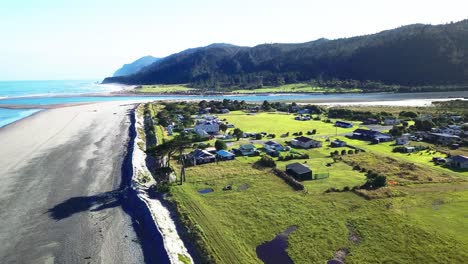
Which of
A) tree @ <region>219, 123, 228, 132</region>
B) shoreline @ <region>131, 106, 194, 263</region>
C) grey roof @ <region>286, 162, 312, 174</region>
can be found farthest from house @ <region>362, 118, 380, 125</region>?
shoreline @ <region>131, 106, 194, 263</region>

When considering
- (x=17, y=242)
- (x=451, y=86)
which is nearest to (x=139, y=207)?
(x=17, y=242)

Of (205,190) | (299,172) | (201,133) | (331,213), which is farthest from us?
(201,133)

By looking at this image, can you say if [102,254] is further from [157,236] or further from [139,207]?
[139,207]

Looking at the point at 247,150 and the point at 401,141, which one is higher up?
the point at 247,150

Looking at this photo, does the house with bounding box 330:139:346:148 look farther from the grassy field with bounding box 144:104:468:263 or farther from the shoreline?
the shoreline

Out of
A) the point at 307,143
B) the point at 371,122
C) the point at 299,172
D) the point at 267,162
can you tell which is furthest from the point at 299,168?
the point at 371,122

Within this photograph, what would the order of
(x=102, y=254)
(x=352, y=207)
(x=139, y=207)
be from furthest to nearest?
(x=139, y=207), (x=352, y=207), (x=102, y=254)

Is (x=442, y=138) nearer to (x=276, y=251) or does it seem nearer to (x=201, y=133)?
(x=201, y=133)
